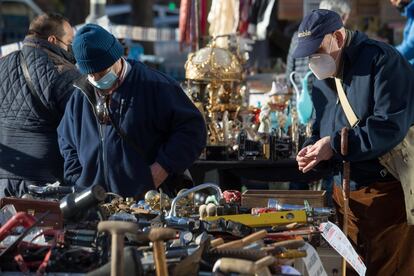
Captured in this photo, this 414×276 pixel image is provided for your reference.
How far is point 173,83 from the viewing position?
4.57 m

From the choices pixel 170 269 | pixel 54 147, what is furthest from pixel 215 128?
pixel 170 269

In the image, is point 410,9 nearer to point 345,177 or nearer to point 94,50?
point 345,177

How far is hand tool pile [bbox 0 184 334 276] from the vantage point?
2926 millimetres

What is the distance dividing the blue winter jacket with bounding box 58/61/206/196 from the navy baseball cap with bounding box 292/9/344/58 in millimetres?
592

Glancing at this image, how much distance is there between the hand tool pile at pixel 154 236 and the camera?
115 inches

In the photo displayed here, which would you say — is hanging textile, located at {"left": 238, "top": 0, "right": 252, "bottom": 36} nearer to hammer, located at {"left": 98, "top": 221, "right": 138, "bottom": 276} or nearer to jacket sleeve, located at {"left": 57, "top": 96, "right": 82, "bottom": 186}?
jacket sleeve, located at {"left": 57, "top": 96, "right": 82, "bottom": 186}

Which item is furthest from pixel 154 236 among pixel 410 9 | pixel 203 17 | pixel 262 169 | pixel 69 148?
pixel 203 17

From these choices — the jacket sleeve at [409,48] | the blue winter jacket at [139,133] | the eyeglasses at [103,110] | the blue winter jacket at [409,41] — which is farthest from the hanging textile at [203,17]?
the eyeglasses at [103,110]

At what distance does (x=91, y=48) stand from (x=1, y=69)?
127 centimetres

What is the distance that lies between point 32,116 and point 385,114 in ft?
6.51

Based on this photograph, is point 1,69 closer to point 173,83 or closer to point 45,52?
point 45,52

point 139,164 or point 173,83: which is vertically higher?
point 173,83

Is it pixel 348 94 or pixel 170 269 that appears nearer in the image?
pixel 170 269

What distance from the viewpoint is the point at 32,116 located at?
5223 millimetres
